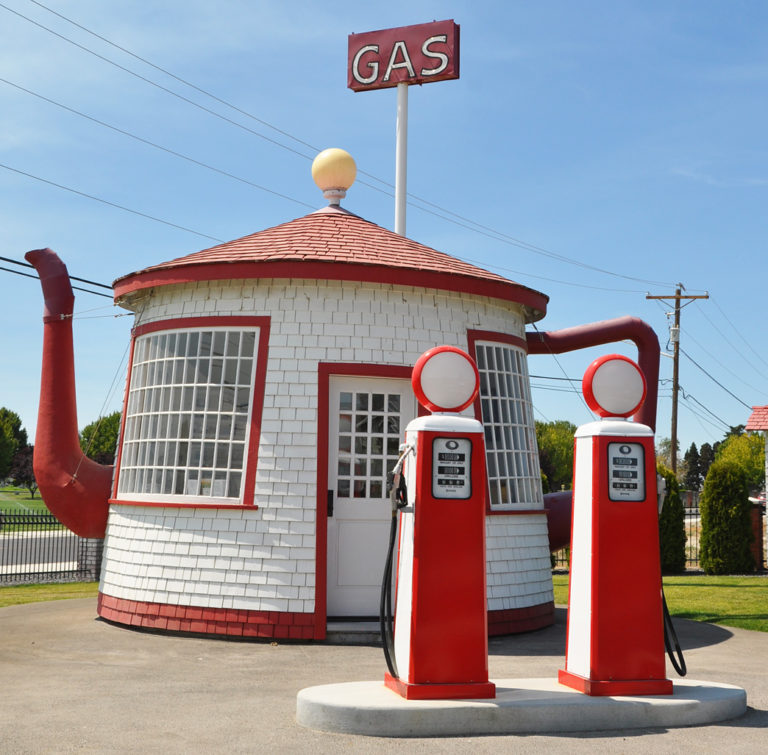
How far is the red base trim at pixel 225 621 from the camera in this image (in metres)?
9.08

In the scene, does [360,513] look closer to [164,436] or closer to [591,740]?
[164,436]

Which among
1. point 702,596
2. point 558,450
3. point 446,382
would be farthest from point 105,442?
point 446,382

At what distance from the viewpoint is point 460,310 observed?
1021 centimetres

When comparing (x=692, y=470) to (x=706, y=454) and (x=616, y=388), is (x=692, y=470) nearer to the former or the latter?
(x=706, y=454)

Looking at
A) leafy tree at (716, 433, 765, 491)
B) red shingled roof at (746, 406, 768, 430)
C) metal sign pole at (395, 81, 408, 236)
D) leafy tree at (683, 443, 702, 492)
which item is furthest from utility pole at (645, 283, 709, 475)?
leafy tree at (683, 443, 702, 492)

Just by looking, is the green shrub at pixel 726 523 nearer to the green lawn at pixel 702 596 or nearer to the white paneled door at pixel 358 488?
the green lawn at pixel 702 596

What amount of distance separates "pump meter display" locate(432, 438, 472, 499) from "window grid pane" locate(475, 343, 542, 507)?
4155 millimetres

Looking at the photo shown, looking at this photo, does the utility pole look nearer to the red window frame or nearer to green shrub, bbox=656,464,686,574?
green shrub, bbox=656,464,686,574

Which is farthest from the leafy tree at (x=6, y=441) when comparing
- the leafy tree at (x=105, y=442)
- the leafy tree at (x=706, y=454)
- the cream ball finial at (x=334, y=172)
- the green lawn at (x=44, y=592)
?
the leafy tree at (x=706, y=454)

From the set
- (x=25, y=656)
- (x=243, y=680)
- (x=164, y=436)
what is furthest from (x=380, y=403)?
(x=25, y=656)

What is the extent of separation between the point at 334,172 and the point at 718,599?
8.33 m

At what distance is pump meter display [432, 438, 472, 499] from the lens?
5949 mm

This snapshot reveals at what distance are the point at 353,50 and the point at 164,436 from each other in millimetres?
9387

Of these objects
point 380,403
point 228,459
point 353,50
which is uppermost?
point 353,50
